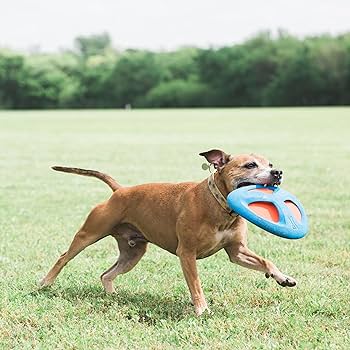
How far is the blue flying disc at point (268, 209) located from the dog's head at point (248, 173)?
68 millimetres

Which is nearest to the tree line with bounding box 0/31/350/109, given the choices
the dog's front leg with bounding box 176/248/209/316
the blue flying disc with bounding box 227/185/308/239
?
the blue flying disc with bounding box 227/185/308/239

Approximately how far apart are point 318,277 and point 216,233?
1.55 m

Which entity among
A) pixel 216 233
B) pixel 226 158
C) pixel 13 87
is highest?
pixel 226 158

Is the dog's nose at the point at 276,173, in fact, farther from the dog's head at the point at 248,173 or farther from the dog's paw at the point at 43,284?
the dog's paw at the point at 43,284

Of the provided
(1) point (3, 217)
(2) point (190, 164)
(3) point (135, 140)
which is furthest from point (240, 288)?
(3) point (135, 140)

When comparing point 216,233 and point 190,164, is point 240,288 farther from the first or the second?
point 190,164

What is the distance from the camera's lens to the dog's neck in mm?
5426

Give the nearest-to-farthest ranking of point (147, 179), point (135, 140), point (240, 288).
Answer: point (240, 288)
point (147, 179)
point (135, 140)

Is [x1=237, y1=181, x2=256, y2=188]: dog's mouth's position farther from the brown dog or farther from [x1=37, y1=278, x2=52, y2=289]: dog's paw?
[x1=37, y1=278, x2=52, y2=289]: dog's paw

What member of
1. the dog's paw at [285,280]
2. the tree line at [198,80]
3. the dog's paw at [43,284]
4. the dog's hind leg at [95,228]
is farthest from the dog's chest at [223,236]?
the tree line at [198,80]

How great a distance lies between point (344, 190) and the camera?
496 inches

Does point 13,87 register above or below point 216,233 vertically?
below

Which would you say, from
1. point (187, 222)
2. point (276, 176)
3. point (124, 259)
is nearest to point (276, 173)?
point (276, 176)

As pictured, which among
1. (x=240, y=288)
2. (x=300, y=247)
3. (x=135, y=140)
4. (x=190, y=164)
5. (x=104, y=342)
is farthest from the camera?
(x=135, y=140)
